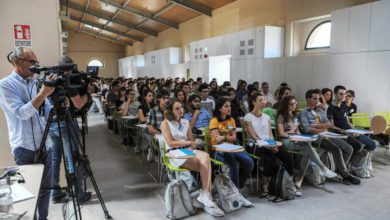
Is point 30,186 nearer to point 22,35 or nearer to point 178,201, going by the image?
point 178,201

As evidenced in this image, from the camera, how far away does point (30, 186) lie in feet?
5.08

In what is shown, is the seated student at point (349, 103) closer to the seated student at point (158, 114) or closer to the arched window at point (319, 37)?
the arched window at point (319, 37)

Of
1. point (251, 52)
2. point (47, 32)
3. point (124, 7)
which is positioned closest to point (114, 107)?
point (47, 32)

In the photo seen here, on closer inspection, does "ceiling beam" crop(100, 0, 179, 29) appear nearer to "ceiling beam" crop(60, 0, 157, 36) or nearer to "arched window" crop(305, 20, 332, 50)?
"ceiling beam" crop(60, 0, 157, 36)

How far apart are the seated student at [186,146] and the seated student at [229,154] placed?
0.33m

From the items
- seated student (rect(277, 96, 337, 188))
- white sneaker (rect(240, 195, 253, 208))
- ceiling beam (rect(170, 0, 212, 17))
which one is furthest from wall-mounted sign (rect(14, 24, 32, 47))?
ceiling beam (rect(170, 0, 212, 17))

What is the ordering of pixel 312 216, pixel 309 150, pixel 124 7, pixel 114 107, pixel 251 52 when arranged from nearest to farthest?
pixel 312 216 → pixel 309 150 → pixel 114 107 → pixel 251 52 → pixel 124 7

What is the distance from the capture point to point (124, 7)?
1284 cm

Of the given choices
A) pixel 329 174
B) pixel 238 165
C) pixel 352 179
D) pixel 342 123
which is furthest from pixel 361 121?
pixel 238 165

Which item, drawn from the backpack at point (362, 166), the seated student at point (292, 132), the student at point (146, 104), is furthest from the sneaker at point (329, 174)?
the student at point (146, 104)

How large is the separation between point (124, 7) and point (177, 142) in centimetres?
1139

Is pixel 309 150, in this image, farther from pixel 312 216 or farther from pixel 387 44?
pixel 387 44

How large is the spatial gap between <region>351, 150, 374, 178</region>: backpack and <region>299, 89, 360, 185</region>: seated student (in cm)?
25

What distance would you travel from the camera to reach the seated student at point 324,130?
12.5ft
